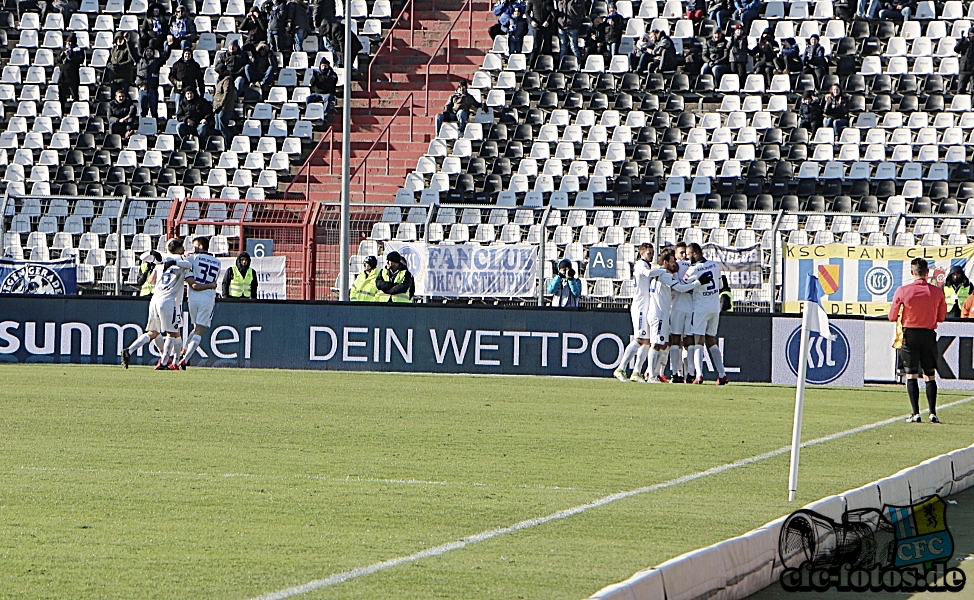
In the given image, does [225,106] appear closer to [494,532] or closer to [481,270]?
[481,270]

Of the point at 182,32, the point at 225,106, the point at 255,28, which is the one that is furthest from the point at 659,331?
the point at 182,32

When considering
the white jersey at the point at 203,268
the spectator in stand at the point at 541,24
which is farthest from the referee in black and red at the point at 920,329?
the spectator in stand at the point at 541,24

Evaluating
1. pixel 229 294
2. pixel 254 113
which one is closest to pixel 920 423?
pixel 229 294

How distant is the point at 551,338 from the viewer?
2447 cm

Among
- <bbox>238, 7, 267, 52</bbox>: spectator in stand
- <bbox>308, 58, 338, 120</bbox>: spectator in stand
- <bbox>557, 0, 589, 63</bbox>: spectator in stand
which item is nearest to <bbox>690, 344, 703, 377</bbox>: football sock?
<bbox>557, 0, 589, 63</bbox>: spectator in stand

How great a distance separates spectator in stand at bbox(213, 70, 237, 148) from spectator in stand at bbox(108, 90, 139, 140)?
2094 millimetres

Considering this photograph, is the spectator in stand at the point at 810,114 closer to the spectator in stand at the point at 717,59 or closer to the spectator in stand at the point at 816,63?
the spectator in stand at the point at 816,63

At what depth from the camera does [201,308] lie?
23.4 m

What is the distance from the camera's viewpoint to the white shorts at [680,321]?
22594 mm

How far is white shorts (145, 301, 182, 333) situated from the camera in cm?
2266

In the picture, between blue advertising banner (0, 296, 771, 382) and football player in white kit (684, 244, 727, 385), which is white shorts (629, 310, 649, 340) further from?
blue advertising banner (0, 296, 771, 382)

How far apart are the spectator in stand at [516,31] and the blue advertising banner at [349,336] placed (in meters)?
11.9

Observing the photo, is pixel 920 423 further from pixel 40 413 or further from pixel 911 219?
pixel 911 219

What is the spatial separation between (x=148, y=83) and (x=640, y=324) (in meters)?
17.0
